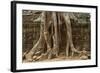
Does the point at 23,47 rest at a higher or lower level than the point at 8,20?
lower

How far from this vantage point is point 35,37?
1.65 m

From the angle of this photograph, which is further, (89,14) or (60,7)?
(89,14)

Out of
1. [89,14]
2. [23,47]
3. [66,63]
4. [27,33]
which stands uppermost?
[89,14]

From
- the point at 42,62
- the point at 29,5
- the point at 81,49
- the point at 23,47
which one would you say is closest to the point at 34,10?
the point at 29,5

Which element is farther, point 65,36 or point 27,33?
point 65,36

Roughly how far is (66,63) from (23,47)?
37cm

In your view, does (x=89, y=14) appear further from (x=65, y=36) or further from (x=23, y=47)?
(x=23, y=47)

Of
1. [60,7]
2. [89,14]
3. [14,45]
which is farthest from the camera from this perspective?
[89,14]

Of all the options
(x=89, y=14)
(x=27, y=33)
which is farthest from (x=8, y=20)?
(x=89, y=14)

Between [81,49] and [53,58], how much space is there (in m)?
0.26

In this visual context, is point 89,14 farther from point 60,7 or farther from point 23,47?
point 23,47

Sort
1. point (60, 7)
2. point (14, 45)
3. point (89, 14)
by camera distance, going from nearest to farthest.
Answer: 1. point (14, 45)
2. point (60, 7)
3. point (89, 14)

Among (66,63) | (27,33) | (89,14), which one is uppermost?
(89,14)

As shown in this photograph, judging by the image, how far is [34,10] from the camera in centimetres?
163
